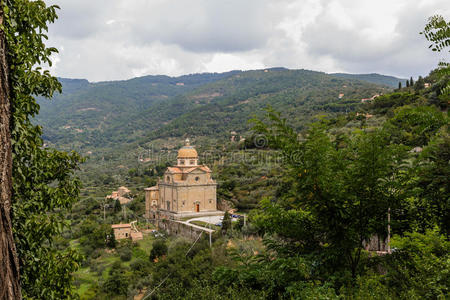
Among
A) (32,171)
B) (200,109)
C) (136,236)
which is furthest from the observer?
(200,109)

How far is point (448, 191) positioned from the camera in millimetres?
4602

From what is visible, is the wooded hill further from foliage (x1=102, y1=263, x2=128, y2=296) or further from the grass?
foliage (x1=102, y1=263, x2=128, y2=296)

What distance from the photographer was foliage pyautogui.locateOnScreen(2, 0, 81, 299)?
3.65 m

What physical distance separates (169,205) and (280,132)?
1163 inches

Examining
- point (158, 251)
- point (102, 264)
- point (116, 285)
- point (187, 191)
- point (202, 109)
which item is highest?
point (202, 109)

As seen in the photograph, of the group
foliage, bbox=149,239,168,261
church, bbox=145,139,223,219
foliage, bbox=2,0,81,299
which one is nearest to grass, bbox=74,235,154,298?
foliage, bbox=149,239,168,261

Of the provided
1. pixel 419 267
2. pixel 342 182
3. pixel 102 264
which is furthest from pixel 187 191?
pixel 419 267

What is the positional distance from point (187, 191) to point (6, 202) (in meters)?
28.7

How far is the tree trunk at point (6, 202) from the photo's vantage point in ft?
9.86

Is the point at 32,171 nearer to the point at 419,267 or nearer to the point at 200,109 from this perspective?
the point at 419,267

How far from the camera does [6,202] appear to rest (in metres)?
3.14

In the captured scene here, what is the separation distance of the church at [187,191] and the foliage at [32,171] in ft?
87.6

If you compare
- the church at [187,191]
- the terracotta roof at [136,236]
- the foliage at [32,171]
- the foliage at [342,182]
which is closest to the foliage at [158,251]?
the terracotta roof at [136,236]

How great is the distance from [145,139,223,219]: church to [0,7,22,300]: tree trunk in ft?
91.1
